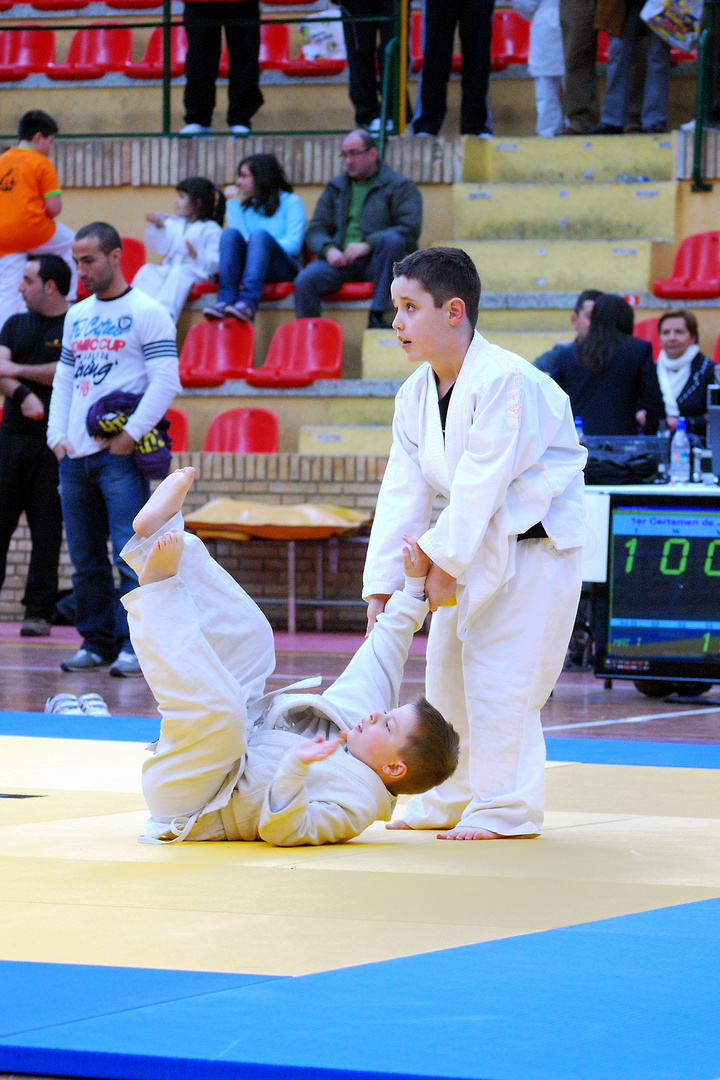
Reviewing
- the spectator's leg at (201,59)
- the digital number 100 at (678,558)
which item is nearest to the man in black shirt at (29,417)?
the digital number 100 at (678,558)

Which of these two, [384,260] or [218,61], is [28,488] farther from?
[218,61]

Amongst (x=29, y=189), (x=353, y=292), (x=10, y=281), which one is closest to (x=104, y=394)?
(x=29, y=189)

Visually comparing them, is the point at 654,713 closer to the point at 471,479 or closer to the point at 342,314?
the point at 471,479

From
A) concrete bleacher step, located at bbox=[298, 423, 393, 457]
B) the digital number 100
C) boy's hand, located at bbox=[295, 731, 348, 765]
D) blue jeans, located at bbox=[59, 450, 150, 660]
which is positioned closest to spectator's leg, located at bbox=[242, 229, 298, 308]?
concrete bleacher step, located at bbox=[298, 423, 393, 457]

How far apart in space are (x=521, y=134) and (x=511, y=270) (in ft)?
6.00

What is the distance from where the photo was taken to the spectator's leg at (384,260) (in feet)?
32.9

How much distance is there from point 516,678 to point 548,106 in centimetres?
847

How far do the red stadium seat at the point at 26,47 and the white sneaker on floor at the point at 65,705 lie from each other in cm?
840

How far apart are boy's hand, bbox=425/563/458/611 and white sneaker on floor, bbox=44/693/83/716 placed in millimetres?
Answer: 2661

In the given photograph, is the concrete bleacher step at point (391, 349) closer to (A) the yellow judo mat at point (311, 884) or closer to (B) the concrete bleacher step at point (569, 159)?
(B) the concrete bleacher step at point (569, 159)

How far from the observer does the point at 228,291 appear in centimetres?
1048

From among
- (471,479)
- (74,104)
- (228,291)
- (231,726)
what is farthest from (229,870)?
(74,104)

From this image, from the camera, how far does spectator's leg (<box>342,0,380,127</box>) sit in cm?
1106

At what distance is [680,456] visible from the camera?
7.40 m
